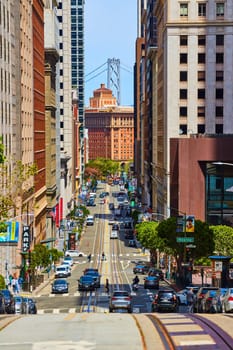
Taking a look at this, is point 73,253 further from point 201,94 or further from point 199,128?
point 201,94

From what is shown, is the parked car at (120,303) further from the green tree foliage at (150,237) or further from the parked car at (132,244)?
the parked car at (132,244)

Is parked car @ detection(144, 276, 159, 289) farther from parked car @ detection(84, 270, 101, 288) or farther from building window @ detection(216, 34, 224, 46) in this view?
building window @ detection(216, 34, 224, 46)

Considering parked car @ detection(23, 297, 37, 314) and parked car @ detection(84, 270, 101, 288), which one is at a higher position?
parked car @ detection(23, 297, 37, 314)

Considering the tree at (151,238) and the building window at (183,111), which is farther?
the building window at (183,111)

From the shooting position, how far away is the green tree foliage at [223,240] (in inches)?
3679

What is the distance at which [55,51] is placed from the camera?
144875 millimetres

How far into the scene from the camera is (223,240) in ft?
307

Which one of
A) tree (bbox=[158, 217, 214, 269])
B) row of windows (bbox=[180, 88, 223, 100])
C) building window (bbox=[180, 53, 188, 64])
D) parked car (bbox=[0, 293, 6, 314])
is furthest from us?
row of windows (bbox=[180, 88, 223, 100])

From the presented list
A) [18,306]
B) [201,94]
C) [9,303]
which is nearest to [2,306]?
[9,303]

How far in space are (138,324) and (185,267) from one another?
189 ft

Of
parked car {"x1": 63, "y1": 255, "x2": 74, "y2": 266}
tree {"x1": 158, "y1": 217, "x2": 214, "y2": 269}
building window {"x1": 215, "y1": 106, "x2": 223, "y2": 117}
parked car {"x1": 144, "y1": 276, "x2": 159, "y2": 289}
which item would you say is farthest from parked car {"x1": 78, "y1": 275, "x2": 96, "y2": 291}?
building window {"x1": 215, "y1": 106, "x2": 223, "y2": 117}

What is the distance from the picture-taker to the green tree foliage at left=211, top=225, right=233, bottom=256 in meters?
93.4

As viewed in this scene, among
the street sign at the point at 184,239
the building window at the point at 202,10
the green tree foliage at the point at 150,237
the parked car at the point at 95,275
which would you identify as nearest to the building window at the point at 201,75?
the building window at the point at 202,10

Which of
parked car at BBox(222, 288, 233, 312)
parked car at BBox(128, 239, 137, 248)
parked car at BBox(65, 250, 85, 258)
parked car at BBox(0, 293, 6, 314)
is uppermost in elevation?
parked car at BBox(222, 288, 233, 312)
